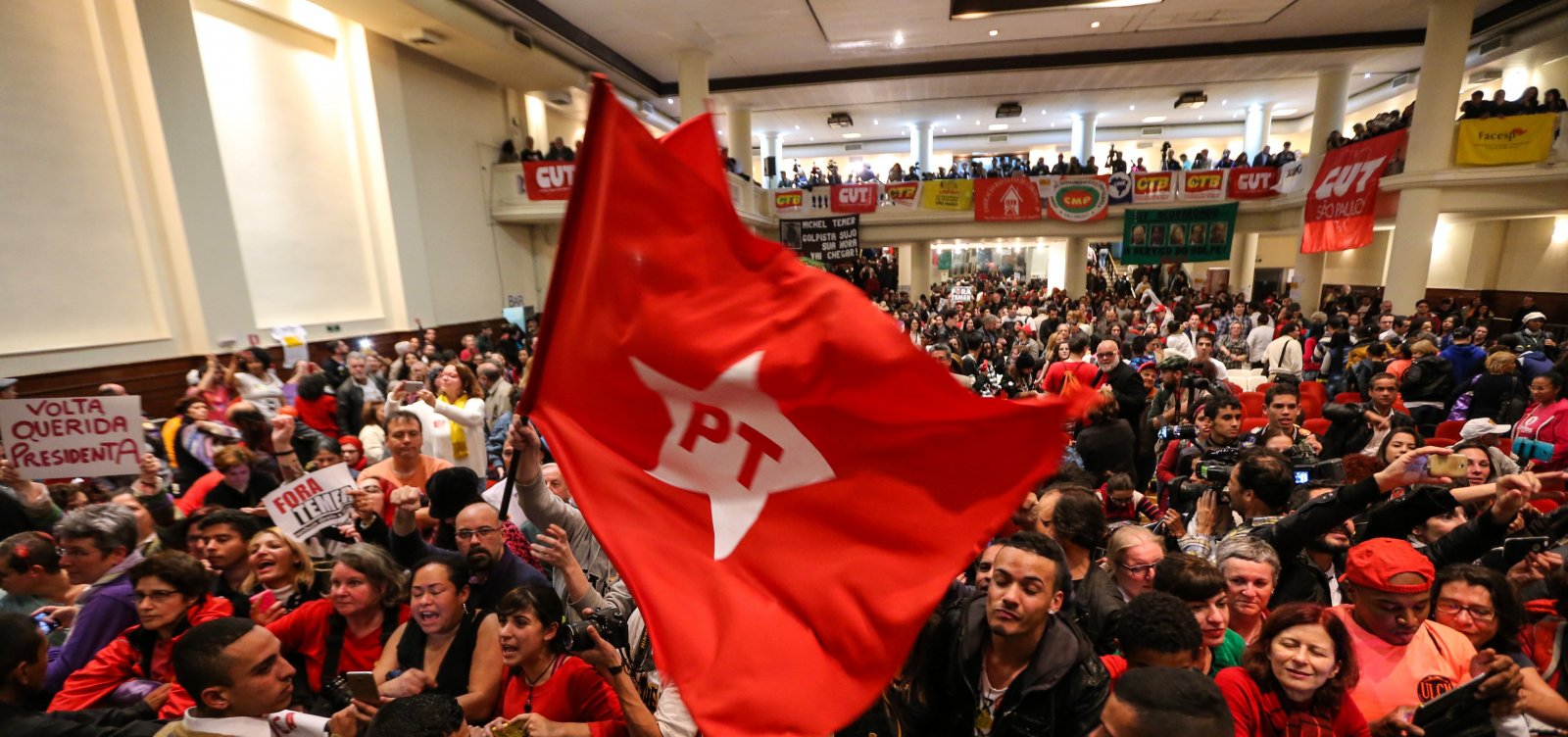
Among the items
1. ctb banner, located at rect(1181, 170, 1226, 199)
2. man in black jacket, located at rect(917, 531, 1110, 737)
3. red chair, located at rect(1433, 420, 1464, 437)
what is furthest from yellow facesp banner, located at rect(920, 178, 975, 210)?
man in black jacket, located at rect(917, 531, 1110, 737)

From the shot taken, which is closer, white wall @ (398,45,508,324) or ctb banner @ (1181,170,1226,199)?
white wall @ (398,45,508,324)

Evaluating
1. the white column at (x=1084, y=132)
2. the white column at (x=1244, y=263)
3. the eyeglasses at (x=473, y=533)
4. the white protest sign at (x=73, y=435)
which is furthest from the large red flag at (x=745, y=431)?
the white column at (x=1244, y=263)

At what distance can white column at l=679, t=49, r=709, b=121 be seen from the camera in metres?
14.3

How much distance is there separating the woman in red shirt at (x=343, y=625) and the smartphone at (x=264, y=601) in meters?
0.24

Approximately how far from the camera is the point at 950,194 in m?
17.5

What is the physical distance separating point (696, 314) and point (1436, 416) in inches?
291

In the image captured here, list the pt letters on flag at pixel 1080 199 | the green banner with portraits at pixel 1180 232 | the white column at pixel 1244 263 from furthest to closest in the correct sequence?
the white column at pixel 1244 263 → the pt letters on flag at pixel 1080 199 → the green banner with portraits at pixel 1180 232

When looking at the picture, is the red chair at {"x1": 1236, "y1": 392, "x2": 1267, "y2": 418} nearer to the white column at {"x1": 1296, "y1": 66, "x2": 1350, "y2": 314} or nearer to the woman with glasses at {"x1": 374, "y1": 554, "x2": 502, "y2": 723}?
the woman with glasses at {"x1": 374, "y1": 554, "x2": 502, "y2": 723}

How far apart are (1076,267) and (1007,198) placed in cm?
418

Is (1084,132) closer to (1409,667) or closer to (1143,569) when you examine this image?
(1143,569)

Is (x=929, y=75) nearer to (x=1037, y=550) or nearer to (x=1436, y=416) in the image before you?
(x=1436, y=416)

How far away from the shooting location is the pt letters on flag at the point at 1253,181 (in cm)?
1619

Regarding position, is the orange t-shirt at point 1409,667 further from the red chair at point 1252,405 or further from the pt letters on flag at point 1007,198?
the pt letters on flag at point 1007,198

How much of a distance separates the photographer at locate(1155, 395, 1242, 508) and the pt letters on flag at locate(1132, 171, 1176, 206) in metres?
15.0
